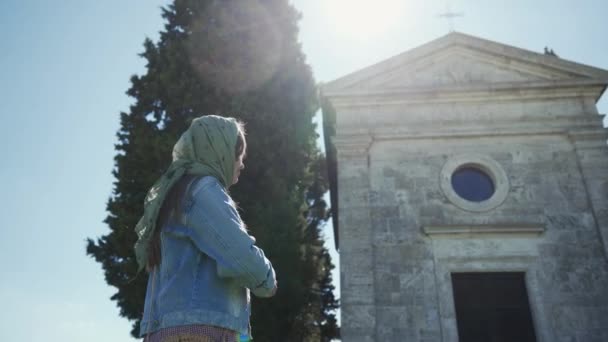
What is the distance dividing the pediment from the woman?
862 cm

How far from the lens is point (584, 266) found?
877 centimetres

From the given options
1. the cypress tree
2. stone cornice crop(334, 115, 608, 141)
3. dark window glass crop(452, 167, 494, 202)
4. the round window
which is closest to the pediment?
stone cornice crop(334, 115, 608, 141)

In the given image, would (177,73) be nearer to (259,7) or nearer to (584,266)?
(259,7)

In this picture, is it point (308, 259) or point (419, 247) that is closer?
point (419, 247)

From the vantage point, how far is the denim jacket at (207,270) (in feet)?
5.94

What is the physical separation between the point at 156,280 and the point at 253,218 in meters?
9.51

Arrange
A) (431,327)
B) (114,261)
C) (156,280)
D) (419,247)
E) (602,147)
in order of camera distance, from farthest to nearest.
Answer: (114,261) < (602,147) < (419,247) < (431,327) < (156,280)

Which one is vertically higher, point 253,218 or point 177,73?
point 177,73

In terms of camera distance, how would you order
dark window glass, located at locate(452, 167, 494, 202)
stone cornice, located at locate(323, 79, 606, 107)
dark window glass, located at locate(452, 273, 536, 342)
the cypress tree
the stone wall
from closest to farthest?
1. dark window glass, located at locate(452, 273, 536, 342)
2. the stone wall
3. dark window glass, located at locate(452, 167, 494, 202)
4. stone cornice, located at locate(323, 79, 606, 107)
5. the cypress tree

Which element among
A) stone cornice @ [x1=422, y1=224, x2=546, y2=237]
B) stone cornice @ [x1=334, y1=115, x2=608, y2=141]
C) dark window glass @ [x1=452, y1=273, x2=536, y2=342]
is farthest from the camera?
stone cornice @ [x1=334, y1=115, x2=608, y2=141]

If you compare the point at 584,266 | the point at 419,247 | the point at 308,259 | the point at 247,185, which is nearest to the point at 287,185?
the point at 247,185

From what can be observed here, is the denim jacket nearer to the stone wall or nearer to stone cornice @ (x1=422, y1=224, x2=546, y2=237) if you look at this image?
the stone wall

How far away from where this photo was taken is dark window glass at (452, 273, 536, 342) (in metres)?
8.38

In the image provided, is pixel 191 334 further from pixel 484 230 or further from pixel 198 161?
pixel 484 230
